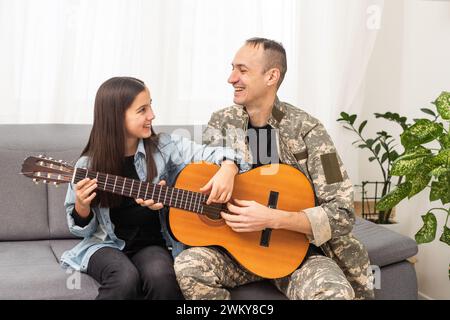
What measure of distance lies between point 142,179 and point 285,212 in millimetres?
486

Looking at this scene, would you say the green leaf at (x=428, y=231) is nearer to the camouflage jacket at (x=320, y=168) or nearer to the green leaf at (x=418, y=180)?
the green leaf at (x=418, y=180)

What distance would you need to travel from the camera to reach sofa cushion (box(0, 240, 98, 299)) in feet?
6.30

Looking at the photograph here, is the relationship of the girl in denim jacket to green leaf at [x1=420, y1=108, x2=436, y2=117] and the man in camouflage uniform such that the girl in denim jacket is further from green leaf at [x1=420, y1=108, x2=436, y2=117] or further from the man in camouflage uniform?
green leaf at [x1=420, y1=108, x2=436, y2=117]

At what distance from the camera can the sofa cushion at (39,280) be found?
1920 millimetres

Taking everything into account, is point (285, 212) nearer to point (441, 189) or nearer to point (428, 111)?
point (441, 189)

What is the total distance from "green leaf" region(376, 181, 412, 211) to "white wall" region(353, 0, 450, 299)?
651 mm

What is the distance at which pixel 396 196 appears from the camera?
2.29 metres

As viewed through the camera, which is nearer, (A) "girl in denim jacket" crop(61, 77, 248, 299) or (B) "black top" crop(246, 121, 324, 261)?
(A) "girl in denim jacket" crop(61, 77, 248, 299)

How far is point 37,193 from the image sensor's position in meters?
2.43

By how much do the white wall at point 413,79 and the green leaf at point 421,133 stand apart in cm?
74

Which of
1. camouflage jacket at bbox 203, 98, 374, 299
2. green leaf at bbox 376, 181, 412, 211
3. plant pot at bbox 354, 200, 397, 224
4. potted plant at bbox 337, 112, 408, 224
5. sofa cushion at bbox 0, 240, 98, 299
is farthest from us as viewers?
plant pot at bbox 354, 200, 397, 224

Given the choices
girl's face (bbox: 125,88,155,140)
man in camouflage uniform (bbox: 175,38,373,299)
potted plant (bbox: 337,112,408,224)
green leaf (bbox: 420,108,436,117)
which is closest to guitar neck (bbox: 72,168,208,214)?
man in camouflage uniform (bbox: 175,38,373,299)

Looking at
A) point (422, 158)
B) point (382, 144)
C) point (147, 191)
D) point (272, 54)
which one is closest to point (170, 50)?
point (272, 54)

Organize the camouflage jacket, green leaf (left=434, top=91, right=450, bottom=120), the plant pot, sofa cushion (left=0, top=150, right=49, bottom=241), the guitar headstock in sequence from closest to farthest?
1. the guitar headstock
2. the camouflage jacket
3. green leaf (left=434, top=91, right=450, bottom=120)
4. sofa cushion (left=0, top=150, right=49, bottom=241)
5. the plant pot
